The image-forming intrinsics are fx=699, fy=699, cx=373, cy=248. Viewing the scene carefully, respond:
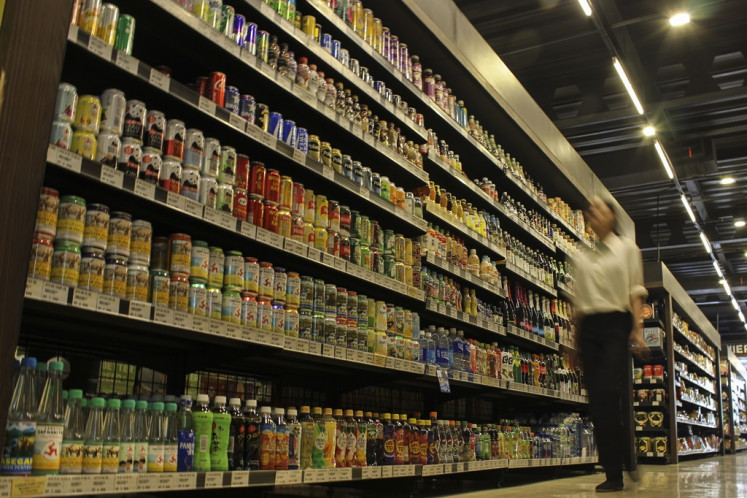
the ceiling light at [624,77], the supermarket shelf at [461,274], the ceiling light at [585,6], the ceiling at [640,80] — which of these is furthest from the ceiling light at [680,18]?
the supermarket shelf at [461,274]

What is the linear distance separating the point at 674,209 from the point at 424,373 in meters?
11.8

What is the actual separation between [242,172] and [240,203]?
15cm

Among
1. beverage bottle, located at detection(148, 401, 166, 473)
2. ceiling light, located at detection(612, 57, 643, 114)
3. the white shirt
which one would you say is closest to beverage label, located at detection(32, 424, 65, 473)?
beverage bottle, located at detection(148, 401, 166, 473)

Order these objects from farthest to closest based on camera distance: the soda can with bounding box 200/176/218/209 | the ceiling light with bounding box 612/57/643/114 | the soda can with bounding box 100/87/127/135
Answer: the ceiling light with bounding box 612/57/643/114 → the soda can with bounding box 200/176/218/209 → the soda can with bounding box 100/87/127/135

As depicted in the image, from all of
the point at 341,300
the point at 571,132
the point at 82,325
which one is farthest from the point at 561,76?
the point at 82,325

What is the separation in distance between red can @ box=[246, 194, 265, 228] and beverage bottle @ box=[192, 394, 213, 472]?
32.2 inches

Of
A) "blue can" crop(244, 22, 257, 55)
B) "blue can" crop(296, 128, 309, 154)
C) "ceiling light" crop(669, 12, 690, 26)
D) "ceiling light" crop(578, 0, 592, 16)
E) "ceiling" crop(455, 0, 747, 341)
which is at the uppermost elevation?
"ceiling" crop(455, 0, 747, 341)

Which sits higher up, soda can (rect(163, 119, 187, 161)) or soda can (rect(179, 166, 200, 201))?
soda can (rect(163, 119, 187, 161))

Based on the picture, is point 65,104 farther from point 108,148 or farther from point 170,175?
point 170,175

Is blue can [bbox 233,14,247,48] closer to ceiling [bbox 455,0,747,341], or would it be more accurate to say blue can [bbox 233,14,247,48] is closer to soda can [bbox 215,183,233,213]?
soda can [bbox 215,183,233,213]

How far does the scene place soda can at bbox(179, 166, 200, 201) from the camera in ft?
9.04

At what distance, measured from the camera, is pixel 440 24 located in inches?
189

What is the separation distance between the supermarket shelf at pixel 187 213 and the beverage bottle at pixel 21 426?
638 mm

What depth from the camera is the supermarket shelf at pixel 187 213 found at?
7.54ft
